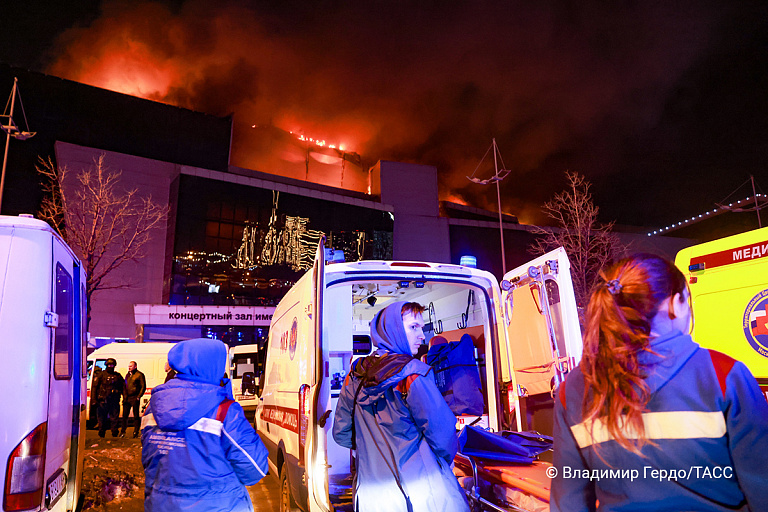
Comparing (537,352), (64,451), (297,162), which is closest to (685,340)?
(537,352)

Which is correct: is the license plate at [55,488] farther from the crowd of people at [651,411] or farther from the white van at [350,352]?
the crowd of people at [651,411]

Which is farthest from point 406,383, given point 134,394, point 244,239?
point 244,239

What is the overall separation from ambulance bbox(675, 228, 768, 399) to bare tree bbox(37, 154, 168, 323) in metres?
22.8

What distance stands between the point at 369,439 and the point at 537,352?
7.50 feet

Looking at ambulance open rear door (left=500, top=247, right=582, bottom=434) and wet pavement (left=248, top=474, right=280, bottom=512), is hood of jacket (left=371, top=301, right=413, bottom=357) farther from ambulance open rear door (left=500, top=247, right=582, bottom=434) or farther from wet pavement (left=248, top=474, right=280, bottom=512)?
wet pavement (left=248, top=474, right=280, bottom=512)

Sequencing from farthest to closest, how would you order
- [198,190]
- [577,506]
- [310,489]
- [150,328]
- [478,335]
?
[198,190], [150,328], [478,335], [310,489], [577,506]

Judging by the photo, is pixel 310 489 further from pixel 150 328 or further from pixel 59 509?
pixel 150 328

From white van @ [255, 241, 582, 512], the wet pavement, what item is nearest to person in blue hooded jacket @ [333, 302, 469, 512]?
white van @ [255, 241, 582, 512]

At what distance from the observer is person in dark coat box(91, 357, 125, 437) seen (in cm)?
1249

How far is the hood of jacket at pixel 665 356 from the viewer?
4.70 feet

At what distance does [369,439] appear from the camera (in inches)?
119

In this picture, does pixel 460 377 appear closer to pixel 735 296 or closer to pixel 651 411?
pixel 735 296

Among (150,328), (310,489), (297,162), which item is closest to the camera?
(310,489)

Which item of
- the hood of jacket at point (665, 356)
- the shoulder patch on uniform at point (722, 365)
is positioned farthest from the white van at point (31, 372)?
the shoulder patch on uniform at point (722, 365)
